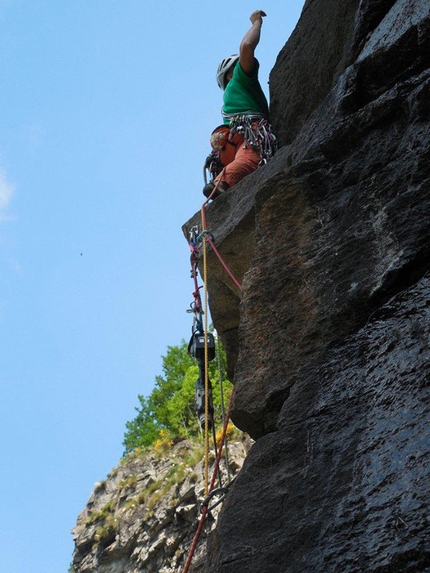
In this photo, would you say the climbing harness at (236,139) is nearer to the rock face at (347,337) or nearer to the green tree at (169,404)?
the rock face at (347,337)

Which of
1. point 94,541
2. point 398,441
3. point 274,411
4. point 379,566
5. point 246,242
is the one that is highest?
point 94,541

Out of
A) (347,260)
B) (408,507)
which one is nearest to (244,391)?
(347,260)

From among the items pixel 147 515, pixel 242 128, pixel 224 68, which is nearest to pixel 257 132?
pixel 242 128

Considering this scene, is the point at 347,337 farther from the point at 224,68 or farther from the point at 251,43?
the point at 224,68

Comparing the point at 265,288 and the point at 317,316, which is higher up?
the point at 265,288

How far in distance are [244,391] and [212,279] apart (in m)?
2.27

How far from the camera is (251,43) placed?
23.4ft

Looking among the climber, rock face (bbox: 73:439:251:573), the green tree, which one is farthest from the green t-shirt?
the green tree

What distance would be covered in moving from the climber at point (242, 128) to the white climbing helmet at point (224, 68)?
0.68ft

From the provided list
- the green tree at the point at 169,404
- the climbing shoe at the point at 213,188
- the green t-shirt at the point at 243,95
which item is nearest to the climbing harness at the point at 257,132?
the green t-shirt at the point at 243,95

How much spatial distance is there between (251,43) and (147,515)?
10592mm

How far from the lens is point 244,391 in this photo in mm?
3967

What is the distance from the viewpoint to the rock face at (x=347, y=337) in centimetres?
273

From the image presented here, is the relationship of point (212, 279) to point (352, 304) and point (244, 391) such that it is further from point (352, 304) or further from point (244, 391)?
point (352, 304)
